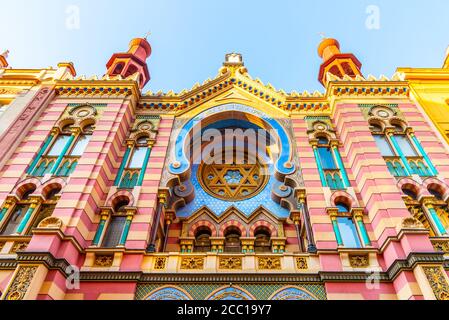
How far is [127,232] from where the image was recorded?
1066cm

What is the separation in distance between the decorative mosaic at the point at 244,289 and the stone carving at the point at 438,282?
2668 mm

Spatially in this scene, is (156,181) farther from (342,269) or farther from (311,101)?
(311,101)

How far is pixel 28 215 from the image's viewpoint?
35.2 feet

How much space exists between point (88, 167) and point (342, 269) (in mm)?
9108

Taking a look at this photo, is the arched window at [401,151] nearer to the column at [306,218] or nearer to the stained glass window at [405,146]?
the stained glass window at [405,146]

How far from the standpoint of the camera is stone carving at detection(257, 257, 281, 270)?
32.6ft

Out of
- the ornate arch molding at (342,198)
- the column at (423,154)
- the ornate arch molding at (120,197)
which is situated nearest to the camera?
the ornate arch molding at (342,198)

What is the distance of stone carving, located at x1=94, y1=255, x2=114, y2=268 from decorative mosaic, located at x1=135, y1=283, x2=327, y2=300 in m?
1.25

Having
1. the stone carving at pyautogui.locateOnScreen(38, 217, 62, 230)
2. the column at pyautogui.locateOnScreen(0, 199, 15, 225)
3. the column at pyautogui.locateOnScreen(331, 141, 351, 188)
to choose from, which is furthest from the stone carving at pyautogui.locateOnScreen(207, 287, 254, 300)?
the column at pyautogui.locateOnScreen(0, 199, 15, 225)

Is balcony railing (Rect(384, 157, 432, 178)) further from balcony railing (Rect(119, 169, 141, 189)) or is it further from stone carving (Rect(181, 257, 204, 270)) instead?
balcony railing (Rect(119, 169, 141, 189))

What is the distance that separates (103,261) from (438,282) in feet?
30.4

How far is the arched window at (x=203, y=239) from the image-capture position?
12.1 m

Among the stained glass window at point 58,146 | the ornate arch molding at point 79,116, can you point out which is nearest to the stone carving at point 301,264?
the stained glass window at point 58,146

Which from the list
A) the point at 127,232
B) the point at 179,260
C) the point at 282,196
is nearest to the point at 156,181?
the point at 127,232
